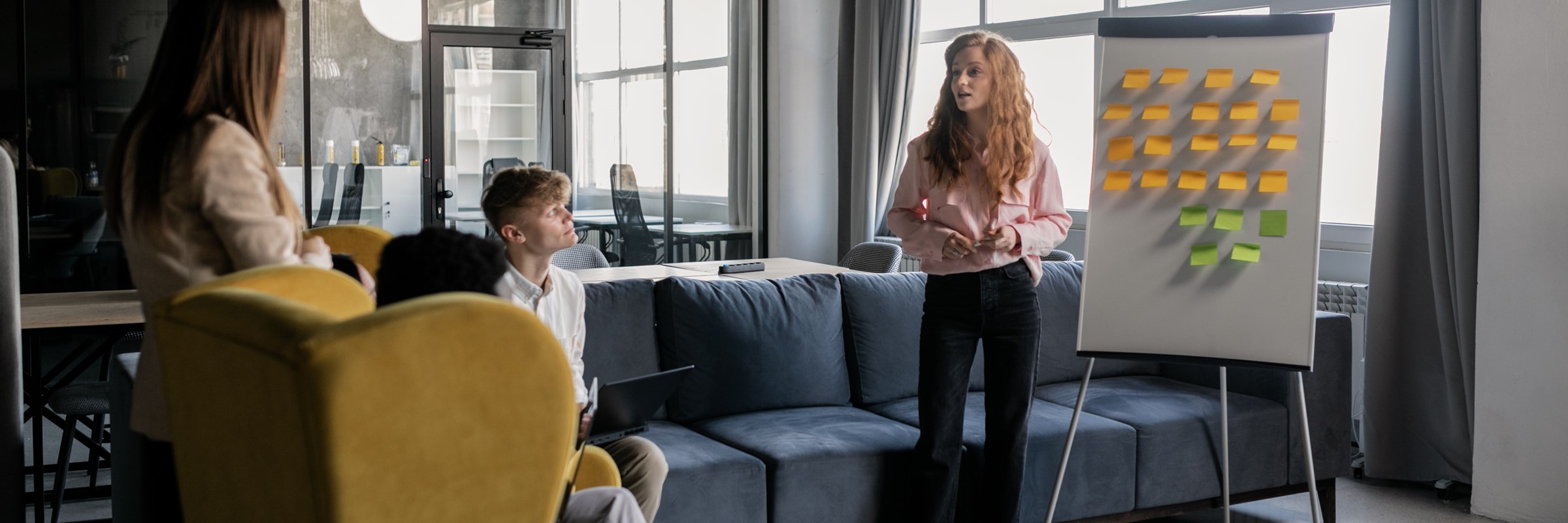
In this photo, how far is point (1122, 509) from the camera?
3391 mm

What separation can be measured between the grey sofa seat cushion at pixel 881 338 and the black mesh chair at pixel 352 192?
3.94m

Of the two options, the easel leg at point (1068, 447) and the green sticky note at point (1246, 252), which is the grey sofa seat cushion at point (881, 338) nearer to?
the easel leg at point (1068, 447)

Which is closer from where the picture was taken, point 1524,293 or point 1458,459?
point 1524,293

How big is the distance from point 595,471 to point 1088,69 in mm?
4461

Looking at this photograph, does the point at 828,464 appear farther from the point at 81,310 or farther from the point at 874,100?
the point at 874,100

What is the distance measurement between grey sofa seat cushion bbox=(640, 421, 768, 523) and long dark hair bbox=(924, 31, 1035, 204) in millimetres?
867

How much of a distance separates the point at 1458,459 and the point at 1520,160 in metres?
1.09

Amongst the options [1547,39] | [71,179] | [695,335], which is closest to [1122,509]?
[695,335]

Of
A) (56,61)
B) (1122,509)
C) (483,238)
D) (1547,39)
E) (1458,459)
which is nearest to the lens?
(483,238)

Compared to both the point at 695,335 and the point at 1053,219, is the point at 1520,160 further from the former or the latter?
the point at 695,335

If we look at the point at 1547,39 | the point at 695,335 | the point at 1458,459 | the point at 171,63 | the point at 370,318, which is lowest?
the point at 1458,459

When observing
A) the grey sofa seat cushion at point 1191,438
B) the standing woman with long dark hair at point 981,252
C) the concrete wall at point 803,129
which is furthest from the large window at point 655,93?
the standing woman with long dark hair at point 981,252

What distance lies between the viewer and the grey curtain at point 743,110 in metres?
7.60

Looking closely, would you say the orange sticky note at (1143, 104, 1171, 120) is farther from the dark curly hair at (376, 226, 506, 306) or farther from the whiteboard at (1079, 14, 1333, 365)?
the dark curly hair at (376, 226, 506, 306)
